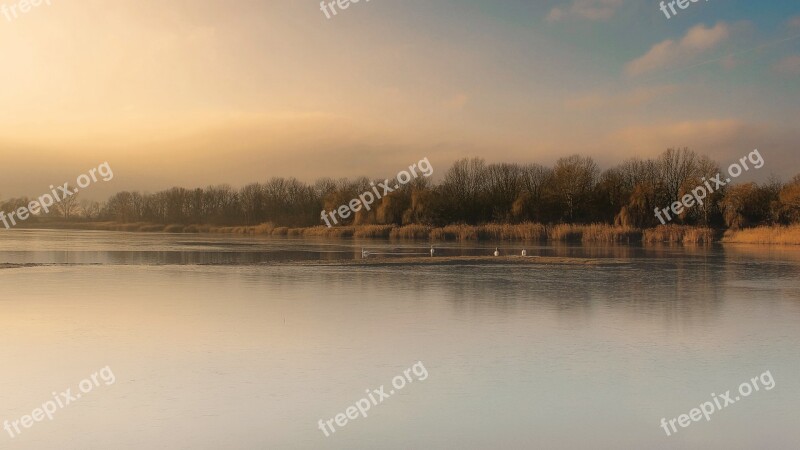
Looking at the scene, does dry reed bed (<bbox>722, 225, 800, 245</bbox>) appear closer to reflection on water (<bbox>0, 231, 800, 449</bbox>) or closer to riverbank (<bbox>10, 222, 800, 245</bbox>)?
riverbank (<bbox>10, 222, 800, 245</bbox>)

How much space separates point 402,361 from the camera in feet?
20.5

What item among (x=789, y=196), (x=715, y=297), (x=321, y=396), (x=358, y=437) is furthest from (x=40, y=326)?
(x=789, y=196)

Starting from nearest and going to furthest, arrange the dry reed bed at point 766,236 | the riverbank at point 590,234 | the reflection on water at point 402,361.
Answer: the reflection on water at point 402,361 → the dry reed bed at point 766,236 → the riverbank at point 590,234

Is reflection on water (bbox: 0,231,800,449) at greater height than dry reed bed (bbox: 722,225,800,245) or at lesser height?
lesser

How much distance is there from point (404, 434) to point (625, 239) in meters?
30.8

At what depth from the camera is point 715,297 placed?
10844mm

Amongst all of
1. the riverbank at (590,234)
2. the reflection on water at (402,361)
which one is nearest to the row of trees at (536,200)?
the riverbank at (590,234)

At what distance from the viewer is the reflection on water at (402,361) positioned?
14.6 ft

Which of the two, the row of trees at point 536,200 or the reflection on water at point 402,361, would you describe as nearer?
the reflection on water at point 402,361

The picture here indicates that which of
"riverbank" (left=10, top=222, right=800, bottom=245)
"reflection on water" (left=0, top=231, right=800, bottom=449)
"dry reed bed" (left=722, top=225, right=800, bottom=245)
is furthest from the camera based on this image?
"riverbank" (left=10, top=222, right=800, bottom=245)

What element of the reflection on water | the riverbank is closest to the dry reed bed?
the riverbank

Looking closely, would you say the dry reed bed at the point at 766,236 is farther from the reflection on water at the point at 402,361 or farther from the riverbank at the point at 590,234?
the reflection on water at the point at 402,361

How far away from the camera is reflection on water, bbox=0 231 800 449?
14.6 ft

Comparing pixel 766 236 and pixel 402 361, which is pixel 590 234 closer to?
pixel 766 236
